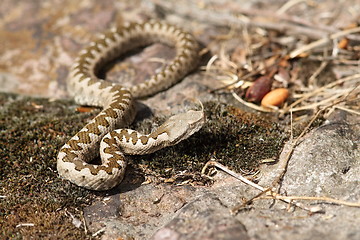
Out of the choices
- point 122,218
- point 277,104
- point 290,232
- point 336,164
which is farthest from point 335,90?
point 122,218

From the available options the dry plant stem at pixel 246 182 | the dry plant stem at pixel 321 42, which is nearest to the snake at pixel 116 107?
the dry plant stem at pixel 246 182

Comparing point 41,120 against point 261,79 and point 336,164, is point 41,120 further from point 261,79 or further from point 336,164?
point 336,164

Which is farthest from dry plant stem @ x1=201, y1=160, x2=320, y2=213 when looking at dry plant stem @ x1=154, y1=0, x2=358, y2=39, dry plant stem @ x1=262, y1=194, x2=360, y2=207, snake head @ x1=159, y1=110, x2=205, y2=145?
dry plant stem @ x1=154, y1=0, x2=358, y2=39

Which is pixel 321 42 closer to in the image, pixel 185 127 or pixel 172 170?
pixel 185 127

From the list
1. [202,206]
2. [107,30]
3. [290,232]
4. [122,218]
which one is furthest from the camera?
[107,30]

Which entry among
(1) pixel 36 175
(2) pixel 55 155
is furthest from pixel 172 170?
(1) pixel 36 175

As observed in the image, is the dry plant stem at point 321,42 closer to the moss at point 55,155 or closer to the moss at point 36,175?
the moss at point 55,155
